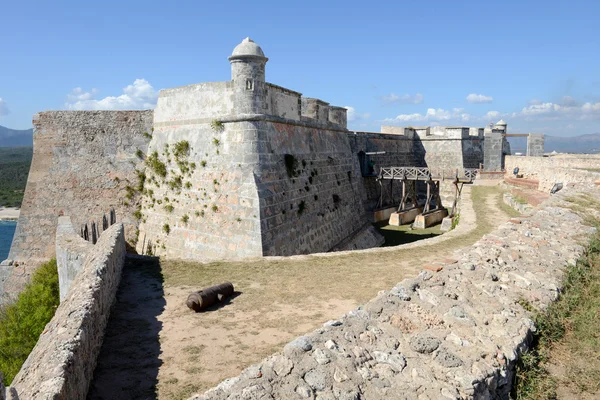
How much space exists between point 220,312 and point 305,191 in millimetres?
7776

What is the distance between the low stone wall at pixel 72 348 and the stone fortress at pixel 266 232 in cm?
2

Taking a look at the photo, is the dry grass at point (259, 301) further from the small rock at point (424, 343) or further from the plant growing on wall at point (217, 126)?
the plant growing on wall at point (217, 126)

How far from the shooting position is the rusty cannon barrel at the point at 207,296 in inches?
276

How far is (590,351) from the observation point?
404 centimetres

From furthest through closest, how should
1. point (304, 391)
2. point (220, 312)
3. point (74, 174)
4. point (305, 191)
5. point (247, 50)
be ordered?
point (74, 174), point (305, 191), point (247, 50), point (220, 312), point (304, 391)

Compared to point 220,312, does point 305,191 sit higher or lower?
higher

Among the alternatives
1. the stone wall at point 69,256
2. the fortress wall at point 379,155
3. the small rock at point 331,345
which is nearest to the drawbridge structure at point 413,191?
the fortress wall at point 379,155

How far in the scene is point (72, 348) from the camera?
4.36 meters

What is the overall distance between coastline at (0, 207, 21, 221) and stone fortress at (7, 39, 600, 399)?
6285 centimetres

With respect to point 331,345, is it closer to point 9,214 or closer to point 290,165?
point 290,165

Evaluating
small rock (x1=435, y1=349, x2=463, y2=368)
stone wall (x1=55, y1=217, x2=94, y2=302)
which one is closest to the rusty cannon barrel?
stone wall (x1=55, y1=217, x2=94, y2=302)

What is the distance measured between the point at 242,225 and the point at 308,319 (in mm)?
5601

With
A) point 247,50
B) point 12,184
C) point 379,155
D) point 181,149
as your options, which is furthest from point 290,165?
point 12,184

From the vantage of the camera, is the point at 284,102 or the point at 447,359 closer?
the point at 447,359
